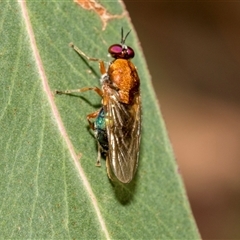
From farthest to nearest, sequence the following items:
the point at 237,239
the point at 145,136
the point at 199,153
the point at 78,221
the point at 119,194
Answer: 1. the point at 199,153
2. the point at 237,239
3. the point at 145,136
4. the point at 119,194
5. the point at 78,221

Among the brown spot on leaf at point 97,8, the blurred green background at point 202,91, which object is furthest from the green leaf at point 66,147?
the blurred green background at point 202,91

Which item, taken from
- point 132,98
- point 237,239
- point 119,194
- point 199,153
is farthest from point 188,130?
point 119,194

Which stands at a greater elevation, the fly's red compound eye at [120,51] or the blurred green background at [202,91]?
the fly's red compound eye at [120,51]

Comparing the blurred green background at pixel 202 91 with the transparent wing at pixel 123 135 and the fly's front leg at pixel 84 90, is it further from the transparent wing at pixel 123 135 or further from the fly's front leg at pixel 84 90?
the fly's front leg at pixel 84 90

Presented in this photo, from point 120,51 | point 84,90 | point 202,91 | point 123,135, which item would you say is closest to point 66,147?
point 84,90

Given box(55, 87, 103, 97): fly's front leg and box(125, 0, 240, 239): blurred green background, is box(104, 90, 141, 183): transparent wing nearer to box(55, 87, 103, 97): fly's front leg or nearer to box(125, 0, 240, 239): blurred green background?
box(55, 87, 103, 97): fly's front leg

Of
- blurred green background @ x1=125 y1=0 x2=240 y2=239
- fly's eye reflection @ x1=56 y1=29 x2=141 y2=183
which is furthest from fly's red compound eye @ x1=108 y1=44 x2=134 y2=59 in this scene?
blurred green background @ x1=125 y1=0 x2=240 y2=239

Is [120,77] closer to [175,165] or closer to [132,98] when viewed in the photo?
[132,98]

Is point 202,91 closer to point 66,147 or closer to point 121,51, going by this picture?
point 121,51
